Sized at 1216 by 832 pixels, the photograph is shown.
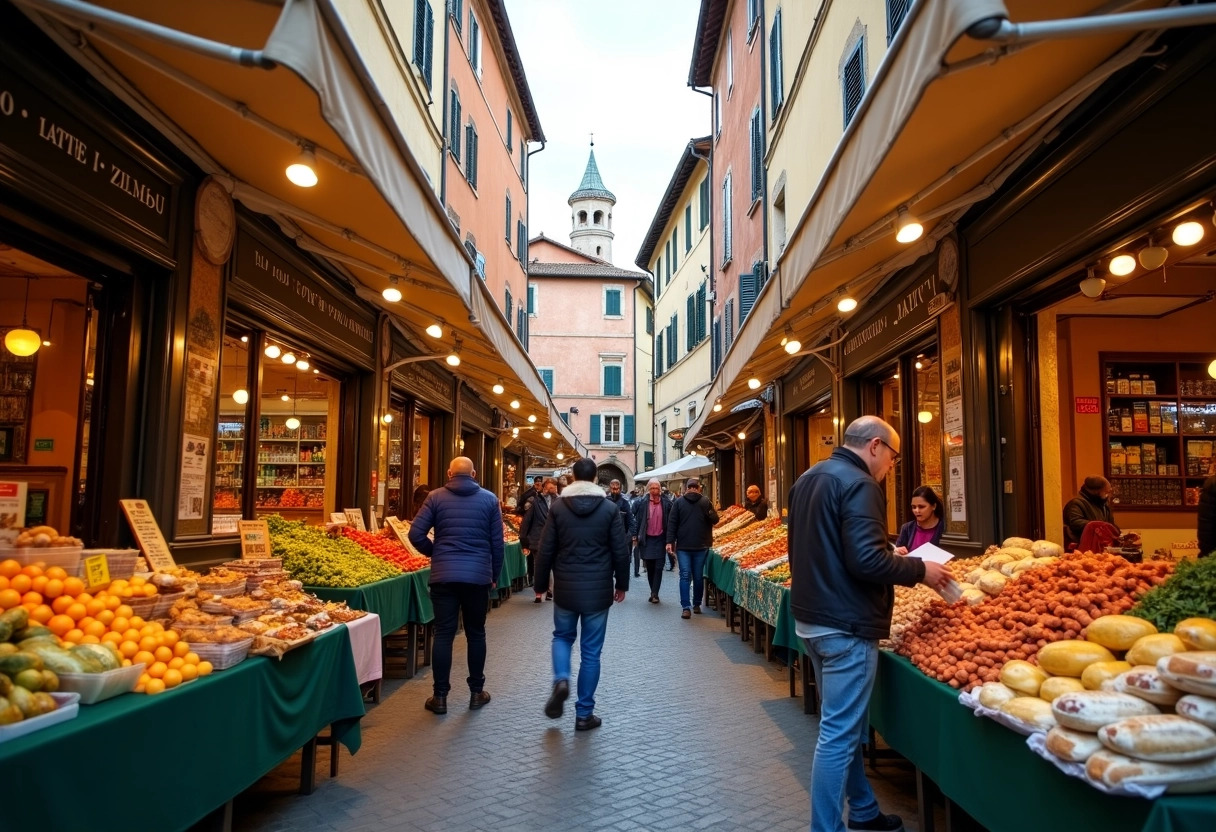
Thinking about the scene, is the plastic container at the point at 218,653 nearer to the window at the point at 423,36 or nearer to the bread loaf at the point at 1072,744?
the bread loaf at the point at 1072,744

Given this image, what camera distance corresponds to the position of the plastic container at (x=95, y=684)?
3324 millimetres

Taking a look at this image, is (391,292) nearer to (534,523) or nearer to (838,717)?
(534,523)

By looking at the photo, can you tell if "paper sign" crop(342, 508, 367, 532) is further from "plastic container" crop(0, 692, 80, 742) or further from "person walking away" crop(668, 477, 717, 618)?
"plastic container" crop(0, 692, 80, 742)

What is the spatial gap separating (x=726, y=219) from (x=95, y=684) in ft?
71.1

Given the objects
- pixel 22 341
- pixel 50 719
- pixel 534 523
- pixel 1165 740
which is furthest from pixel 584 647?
pixel 534 523

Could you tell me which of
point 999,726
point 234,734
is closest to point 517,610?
point 234,734

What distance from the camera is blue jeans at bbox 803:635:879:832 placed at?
4004 millimetres

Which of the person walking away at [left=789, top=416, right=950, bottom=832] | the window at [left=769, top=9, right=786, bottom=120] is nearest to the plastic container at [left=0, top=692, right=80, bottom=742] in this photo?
the person walking away at [left=789, top=416, right=950, bottom=832]

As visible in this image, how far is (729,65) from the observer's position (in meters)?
22.8

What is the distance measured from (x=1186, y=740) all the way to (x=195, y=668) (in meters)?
3.78

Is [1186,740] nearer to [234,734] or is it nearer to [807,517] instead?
[807,517]

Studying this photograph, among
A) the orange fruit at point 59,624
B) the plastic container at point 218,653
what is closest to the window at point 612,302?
the plastic container at point 218,653

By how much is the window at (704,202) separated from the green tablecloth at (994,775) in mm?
24281

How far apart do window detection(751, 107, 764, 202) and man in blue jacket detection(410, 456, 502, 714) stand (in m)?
12.4
